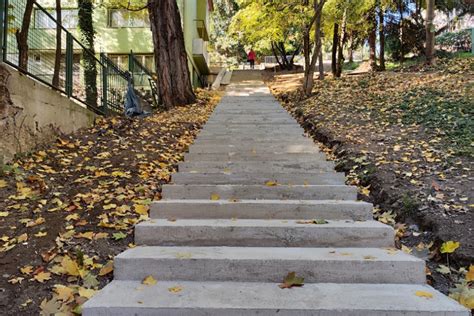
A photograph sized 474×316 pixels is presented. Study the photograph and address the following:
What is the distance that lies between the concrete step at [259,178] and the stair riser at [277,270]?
2.07 m

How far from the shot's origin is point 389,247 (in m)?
3.74

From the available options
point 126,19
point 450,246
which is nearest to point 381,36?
point 126,19

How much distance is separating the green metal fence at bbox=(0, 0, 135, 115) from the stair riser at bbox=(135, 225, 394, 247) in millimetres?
3355

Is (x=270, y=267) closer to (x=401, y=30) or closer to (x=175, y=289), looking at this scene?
(x=175, y=289)

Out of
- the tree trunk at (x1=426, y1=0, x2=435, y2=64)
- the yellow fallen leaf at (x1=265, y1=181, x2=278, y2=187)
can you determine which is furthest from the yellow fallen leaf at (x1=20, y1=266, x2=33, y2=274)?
the tree trunk at (x1=426, y1=0, x2=435, y2=64)

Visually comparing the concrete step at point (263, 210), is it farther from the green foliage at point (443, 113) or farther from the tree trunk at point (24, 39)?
the tree trunk at point (24, 39)


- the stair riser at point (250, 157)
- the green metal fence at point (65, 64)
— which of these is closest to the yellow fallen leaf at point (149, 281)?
the stair riser at point (250, 157)

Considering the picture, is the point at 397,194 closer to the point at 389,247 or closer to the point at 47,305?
the point at 389,247

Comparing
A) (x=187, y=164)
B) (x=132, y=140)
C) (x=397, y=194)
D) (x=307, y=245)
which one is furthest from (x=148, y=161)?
(x=397, y=194)

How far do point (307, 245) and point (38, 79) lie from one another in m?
4.78

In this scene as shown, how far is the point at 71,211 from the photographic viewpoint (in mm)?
4195

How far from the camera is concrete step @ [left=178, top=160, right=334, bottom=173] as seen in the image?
5750mm

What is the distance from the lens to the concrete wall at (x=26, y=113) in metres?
5.17

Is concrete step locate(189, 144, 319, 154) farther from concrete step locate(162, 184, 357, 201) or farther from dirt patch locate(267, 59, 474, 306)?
concrete step locate(162, 184, 357, 201)
